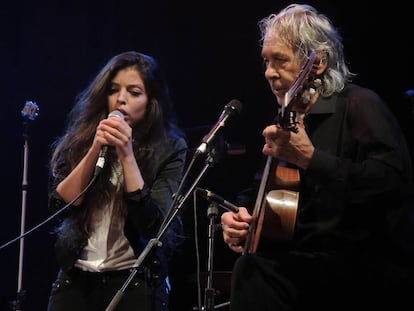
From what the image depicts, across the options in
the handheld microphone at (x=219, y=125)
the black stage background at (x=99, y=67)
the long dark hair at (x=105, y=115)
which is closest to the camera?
the handheld microphone at (x=219, y=125)

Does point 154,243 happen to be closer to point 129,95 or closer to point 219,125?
point 219,125

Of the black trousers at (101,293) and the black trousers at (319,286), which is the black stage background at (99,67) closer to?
the black trousers at (101,293)

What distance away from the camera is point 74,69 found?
4414 mm

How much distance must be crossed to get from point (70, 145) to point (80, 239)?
0.54 metres

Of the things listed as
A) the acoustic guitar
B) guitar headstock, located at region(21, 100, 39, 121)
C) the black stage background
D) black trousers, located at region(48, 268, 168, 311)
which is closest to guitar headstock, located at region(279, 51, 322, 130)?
the acoustic guitar

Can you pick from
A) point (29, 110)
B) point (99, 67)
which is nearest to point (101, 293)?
point (29, 110)

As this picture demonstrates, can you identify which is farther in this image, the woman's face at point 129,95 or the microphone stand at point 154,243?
the woman's face at point 129,95

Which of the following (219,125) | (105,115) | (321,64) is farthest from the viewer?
(105,115)

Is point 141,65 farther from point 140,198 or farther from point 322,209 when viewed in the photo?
point 322,209

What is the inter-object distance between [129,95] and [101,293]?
0.95 metres

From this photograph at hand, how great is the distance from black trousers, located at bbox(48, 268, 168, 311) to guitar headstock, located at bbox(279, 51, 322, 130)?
0.94 m

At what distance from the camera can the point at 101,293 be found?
2.32 metres

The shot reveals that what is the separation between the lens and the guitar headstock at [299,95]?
5.86 feet

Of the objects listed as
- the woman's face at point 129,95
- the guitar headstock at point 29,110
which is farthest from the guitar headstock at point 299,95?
the guitar headstock at point 29,110
